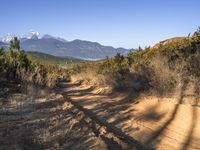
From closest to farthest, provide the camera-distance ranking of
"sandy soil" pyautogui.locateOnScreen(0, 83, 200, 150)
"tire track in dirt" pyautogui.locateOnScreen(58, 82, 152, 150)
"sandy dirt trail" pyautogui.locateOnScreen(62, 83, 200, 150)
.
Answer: "tire track in dirt" pyautogui.locateOnScreen(58, 82, 152, 150) → "sandy soil" pyautogui.locateOnScreen(0, 83, 200, 150) → "sandy dirt trail" pyautogui.locateOnScreen(62, 83, 200, 150)

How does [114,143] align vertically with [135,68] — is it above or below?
below

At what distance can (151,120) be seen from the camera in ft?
36.7

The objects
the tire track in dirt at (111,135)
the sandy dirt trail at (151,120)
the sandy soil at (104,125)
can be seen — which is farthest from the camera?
the sandy dirt trail at (151,120)

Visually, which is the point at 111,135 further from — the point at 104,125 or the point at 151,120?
the point at 151,120

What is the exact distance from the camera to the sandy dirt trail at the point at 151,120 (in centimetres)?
843

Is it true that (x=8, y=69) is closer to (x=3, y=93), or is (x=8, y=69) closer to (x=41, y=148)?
(x=3, y=93)

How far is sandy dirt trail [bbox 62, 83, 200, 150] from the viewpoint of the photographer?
27.7 ft

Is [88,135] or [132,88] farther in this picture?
[132,88]

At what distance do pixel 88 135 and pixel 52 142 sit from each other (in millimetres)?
1093

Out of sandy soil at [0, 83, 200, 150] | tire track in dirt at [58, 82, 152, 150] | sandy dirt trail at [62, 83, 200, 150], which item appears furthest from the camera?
sandy dirt trail at [62, 83, 200, 150]

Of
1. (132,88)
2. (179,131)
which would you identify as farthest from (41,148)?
(132,88)

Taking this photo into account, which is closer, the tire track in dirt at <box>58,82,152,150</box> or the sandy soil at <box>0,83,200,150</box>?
the tire track in dirt at <box>58,82,152,150</box>

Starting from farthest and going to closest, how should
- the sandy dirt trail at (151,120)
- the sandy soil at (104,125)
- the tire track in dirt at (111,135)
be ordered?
the sandy dirt trail at (151,120)
the sandy soil at (104,125)
the tire track in dirt at (111,135)

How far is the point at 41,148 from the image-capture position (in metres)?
7.52
